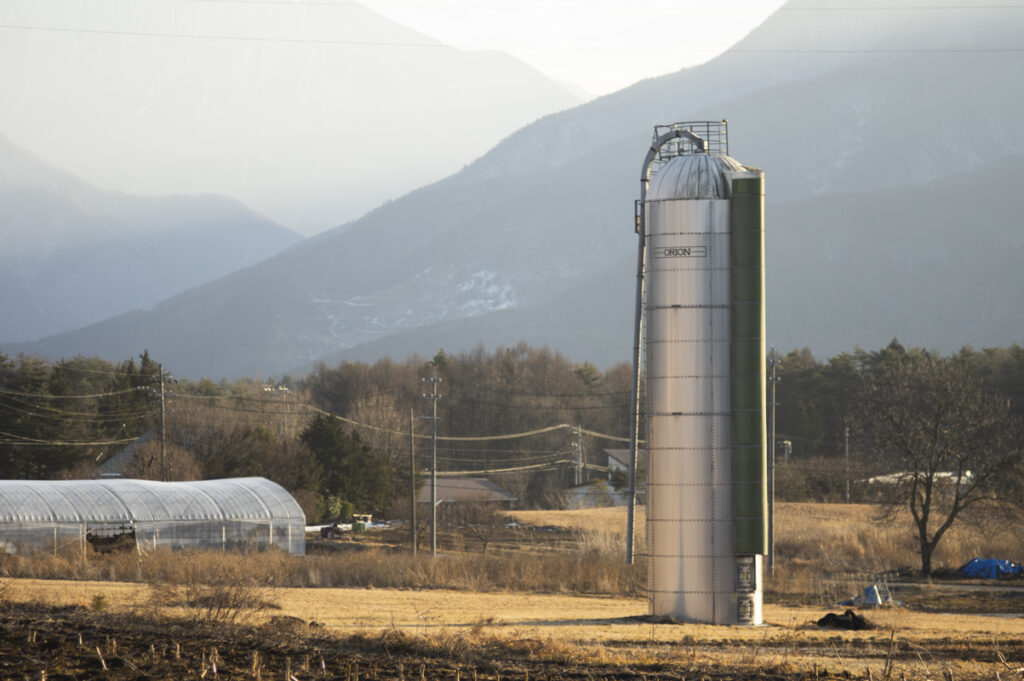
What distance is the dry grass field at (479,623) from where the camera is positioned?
67.8 feet

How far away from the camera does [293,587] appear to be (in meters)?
43.3

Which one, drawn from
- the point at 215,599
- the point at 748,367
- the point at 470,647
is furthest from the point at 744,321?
the point at 215,599

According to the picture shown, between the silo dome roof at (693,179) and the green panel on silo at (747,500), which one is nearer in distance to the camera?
the green panel on silo at (747,500)

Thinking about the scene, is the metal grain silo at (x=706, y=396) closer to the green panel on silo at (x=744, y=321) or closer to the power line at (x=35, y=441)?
the green panel on silo at (x=744, y=321)

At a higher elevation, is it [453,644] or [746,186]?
[746,186]

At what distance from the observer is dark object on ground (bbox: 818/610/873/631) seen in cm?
3297

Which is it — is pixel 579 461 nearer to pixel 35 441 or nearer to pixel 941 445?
pixel 35 441

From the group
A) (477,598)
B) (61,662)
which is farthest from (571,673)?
(477,598)

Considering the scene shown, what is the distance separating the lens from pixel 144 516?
2168 inches

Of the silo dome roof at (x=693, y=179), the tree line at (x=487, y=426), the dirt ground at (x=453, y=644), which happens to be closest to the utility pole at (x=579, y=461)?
the tree line at (x=487, y=426)

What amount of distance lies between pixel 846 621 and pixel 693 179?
479 inches

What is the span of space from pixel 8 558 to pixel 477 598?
17014 mm

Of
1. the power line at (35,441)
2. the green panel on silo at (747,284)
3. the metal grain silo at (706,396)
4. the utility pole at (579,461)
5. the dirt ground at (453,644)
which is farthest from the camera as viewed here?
the utility pole at (579,461)

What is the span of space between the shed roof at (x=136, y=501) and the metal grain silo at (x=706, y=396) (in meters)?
28.7
